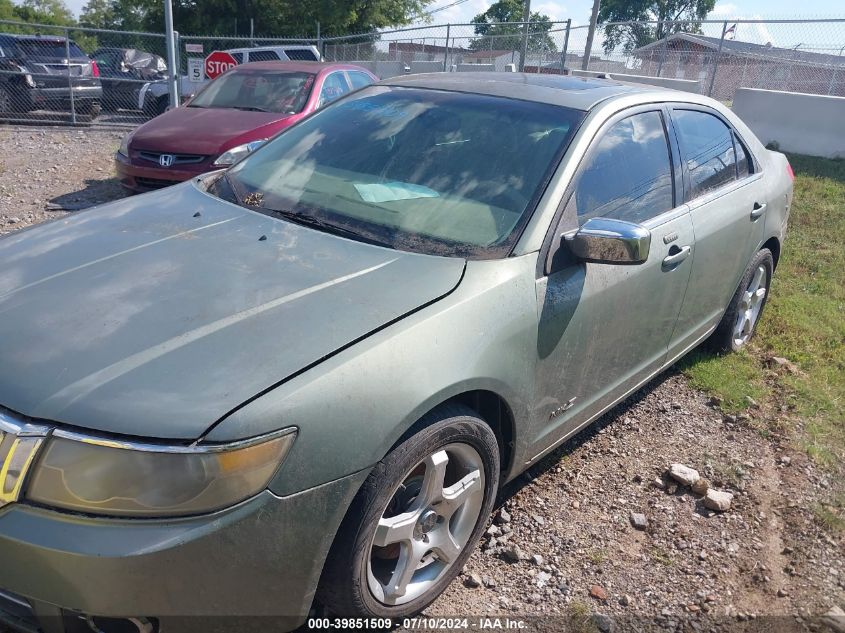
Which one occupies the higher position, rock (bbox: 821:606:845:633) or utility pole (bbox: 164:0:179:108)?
utility pole (bbox: 164:0:179:108)

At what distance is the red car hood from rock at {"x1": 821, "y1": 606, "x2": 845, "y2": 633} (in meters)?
6.39

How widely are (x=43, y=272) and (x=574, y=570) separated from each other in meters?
2.18

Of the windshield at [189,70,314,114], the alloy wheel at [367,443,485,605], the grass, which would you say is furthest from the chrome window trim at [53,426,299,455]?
the windshield at [189,70,314,114]

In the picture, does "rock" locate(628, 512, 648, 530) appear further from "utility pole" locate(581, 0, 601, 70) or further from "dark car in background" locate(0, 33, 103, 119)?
"dark car in background" locate(0, 33, 103, 119)

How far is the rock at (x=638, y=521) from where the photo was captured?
9.80 ft

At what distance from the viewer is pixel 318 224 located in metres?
2.73

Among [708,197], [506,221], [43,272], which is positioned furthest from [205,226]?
[708,197]

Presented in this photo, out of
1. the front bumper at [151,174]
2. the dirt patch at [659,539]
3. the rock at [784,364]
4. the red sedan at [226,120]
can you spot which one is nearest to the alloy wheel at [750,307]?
the rock at [784,364]

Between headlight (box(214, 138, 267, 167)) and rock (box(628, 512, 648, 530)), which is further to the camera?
headlight (box(214, 138, 267, 167))

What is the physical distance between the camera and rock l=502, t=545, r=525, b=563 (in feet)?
8.92

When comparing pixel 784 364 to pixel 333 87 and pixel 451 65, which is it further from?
pixel 451 65

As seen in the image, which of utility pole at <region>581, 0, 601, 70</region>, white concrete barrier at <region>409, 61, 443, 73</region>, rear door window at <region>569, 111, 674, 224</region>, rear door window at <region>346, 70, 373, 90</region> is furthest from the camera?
white concrete barrier at <region>409, 61, 443, 73</region>

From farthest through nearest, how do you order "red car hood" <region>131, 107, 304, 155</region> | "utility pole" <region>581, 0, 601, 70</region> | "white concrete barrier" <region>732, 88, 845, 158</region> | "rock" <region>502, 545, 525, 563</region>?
1. "utility pole" <region>581, 0, 601, 70</region>
2. "white concrete barrier" <region>732, 88, 845, 158</region>
3. "red car hood" <region>131, 107, 304, 155</region>
4. "rock" <region>502, 545, 525, 563</region>

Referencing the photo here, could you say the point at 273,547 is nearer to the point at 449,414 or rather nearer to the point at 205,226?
the point at 449,414
